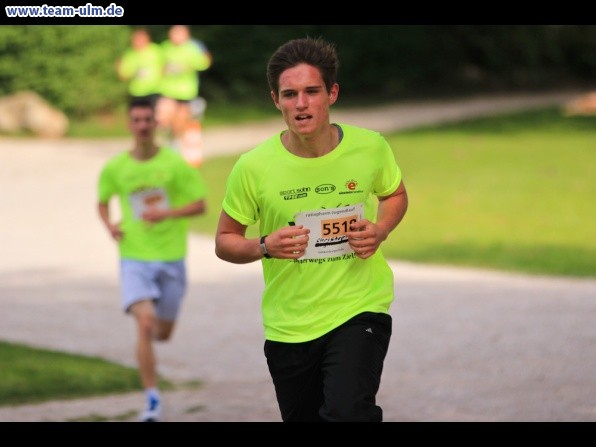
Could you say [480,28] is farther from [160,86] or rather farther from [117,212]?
[117,212]

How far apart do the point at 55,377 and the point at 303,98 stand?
4.36 metres

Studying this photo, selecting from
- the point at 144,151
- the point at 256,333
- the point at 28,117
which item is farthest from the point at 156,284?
the point at 28,117

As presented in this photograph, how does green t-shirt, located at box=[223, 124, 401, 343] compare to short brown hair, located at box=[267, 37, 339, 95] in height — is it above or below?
below

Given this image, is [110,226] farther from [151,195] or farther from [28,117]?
[28,117]

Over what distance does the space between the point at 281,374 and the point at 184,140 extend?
15.8 meters

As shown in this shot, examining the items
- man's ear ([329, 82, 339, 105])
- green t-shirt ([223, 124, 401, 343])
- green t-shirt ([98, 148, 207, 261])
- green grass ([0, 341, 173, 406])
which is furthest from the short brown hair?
green grass ([0, 341, 173, 406])

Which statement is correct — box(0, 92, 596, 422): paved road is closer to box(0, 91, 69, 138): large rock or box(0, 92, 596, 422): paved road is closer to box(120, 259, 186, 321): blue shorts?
box(120, 259, 186, 321): blue shorts

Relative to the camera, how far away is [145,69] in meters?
22.7

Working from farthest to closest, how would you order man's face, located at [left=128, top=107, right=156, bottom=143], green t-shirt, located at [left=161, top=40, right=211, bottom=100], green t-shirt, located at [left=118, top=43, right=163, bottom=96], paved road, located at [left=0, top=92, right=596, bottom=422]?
green t-shirt, located at [left=118, top=43, right=163, bottom=96] → green t-shirt, located at [left=161, top=40, right=211, bottom=100] → man's face, located at [left=128, top=107, right=156, bottom=143] → paved road, located at [left=0, top=92, right=596, bottom=422]

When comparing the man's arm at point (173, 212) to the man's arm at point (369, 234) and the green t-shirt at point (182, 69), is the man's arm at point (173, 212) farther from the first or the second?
the green t-shirt at point (182, 69)

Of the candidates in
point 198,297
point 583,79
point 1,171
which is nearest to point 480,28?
point 583,79

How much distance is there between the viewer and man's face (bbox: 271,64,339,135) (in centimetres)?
538

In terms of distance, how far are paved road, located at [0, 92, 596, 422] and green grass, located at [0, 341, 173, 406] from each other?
22cm

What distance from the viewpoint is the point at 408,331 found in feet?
35.2
